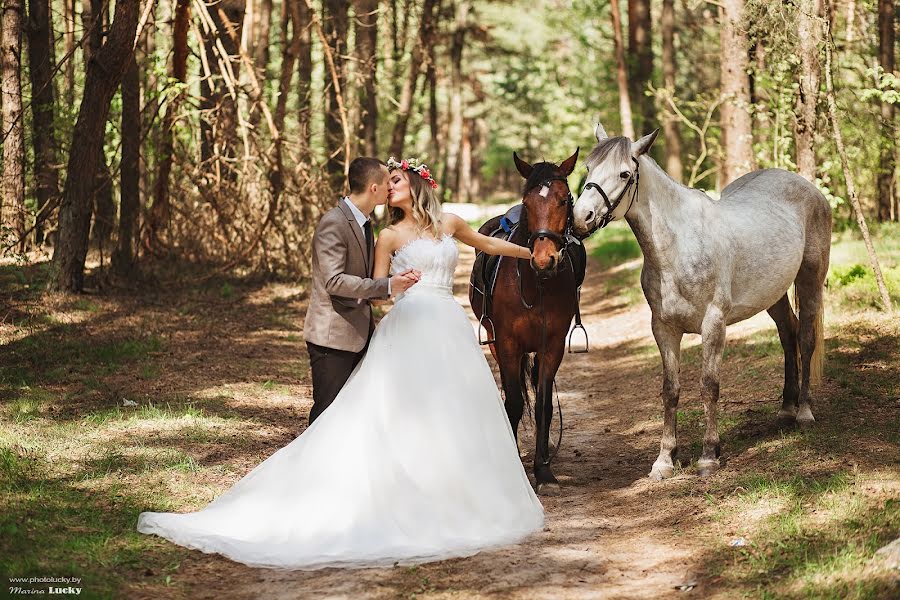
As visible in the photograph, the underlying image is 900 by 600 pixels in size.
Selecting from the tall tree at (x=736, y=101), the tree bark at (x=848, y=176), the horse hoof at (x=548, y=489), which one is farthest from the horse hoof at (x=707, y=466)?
the tall tree at (x=736, y=101)

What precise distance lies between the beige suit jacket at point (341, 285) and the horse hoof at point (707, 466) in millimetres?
2748

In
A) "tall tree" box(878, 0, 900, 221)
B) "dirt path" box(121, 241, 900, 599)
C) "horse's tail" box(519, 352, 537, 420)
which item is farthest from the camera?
"tall tree" box(878, 0, 900, 221)

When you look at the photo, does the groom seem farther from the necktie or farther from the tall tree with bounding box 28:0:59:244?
the tall tree with bounding box 28:0:59:244

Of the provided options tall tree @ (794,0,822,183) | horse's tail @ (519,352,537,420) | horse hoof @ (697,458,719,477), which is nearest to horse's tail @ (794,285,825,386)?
horse hoof @ (697,458,719,477)

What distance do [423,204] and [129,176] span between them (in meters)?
10.2

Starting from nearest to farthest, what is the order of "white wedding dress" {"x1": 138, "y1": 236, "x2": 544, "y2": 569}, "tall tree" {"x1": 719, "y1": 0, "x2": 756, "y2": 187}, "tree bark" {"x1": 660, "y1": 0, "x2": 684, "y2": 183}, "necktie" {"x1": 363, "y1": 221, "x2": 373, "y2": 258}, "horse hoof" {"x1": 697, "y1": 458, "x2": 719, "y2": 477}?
1. "white wedding dress" {"x1": 138, "y1": 236, "x2": 544, "y2": 569}
2. "necktie" {"x1": 363, "y1": 221, "x2": 373, "y2": 258}
3. "horse hoof" {"x1": 697, "y1": 458, "x2": 719, "y2": 477}
4. "tall tree" {"x1": 719, "y1": 0, "x2": 756, "y2": 187}
5. "tree bark" {"x1": 660, "y1": 0, "x2": 684, "y2": 183}

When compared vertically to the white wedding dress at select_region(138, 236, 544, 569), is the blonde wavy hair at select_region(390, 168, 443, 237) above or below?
above

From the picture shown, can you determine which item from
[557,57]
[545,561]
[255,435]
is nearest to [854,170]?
[255,435]

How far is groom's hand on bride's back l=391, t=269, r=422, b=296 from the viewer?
20.3 feet

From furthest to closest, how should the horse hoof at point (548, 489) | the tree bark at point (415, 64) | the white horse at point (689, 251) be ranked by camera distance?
1. the tree bark at point (415, 64)
2. the horse hoof at point (548, 489)
3. the white horse at point (689, 251)

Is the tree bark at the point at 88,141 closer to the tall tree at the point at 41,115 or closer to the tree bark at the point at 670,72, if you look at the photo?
the tall tree at the point at 41,115

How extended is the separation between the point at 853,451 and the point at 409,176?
3.88 meters

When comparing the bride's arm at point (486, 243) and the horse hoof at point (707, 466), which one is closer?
the bride's arm at point (486, 243)

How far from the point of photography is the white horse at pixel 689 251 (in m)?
6.79
